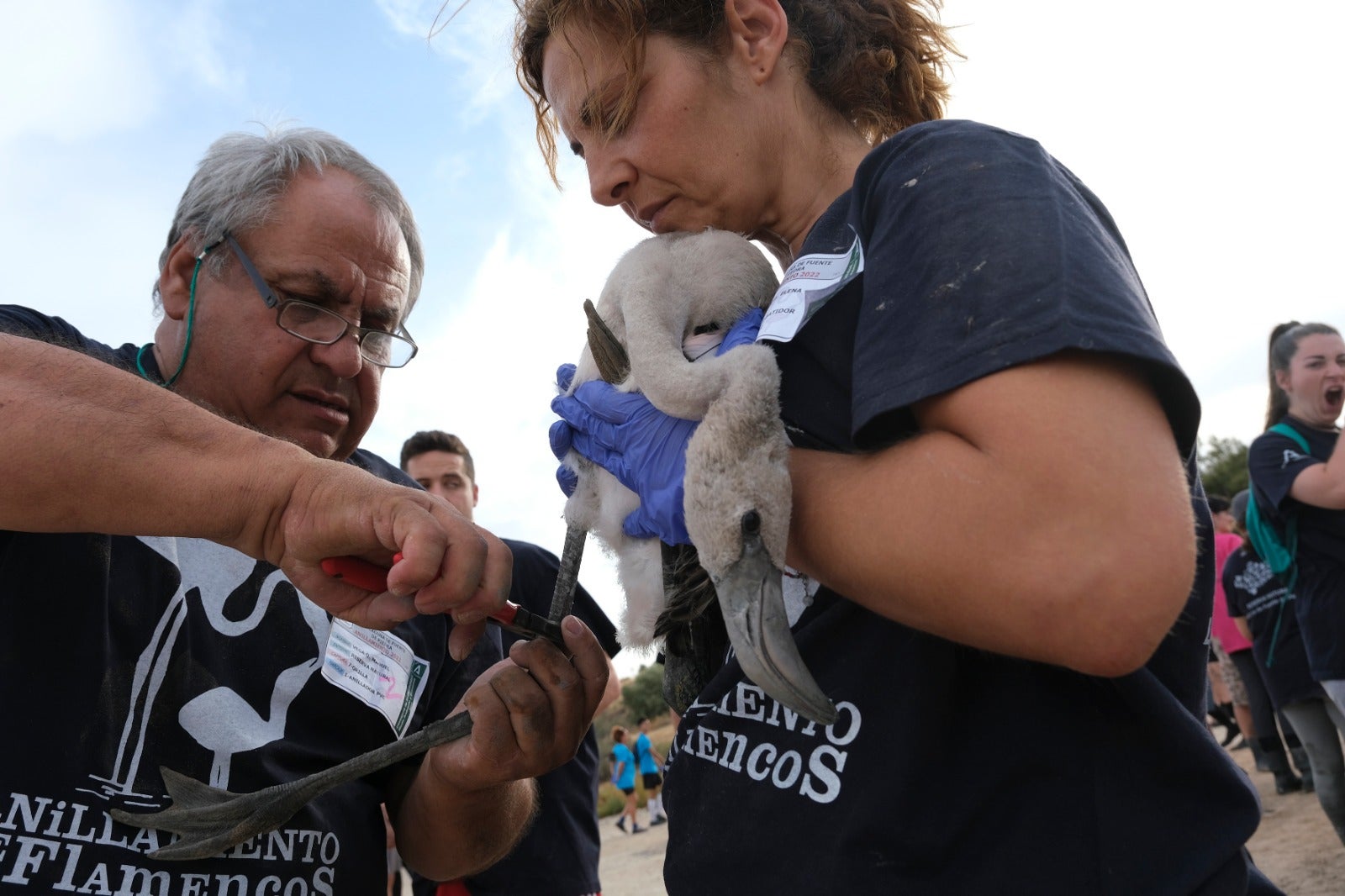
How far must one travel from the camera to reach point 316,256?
2818mm

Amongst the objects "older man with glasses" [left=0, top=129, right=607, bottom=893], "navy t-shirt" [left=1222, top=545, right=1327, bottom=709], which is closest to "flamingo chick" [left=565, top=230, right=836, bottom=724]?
"older man with glasses" [left=0, top=129, right=607, bottom=893]

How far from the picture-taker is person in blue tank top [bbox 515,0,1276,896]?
3.68ft

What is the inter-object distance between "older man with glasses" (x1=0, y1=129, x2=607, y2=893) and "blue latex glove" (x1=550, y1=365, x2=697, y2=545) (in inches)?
10.9

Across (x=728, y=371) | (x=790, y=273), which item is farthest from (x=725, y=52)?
(x=728, y=371)

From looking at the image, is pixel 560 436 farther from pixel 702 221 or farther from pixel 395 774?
pixel 395 774

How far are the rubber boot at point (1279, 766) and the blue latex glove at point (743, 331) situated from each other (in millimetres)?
7826

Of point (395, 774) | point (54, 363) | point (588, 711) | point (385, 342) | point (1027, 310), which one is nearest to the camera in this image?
point (1027, 310)

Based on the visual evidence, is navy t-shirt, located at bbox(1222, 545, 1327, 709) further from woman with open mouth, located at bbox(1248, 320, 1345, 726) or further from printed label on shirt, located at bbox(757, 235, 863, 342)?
printed label on shirt, located at bbox(757, 235, 863, 342)

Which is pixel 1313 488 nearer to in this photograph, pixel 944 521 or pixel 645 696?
pixel 944 521

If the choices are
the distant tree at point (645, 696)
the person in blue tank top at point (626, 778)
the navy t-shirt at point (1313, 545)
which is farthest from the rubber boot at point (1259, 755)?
the distant tree at point (645, 696)

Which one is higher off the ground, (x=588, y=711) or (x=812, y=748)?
(x=588, y=711)

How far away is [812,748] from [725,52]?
1312 mm

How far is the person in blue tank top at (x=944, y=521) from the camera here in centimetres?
112

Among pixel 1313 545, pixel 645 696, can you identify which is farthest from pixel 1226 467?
pixel 1313 545
